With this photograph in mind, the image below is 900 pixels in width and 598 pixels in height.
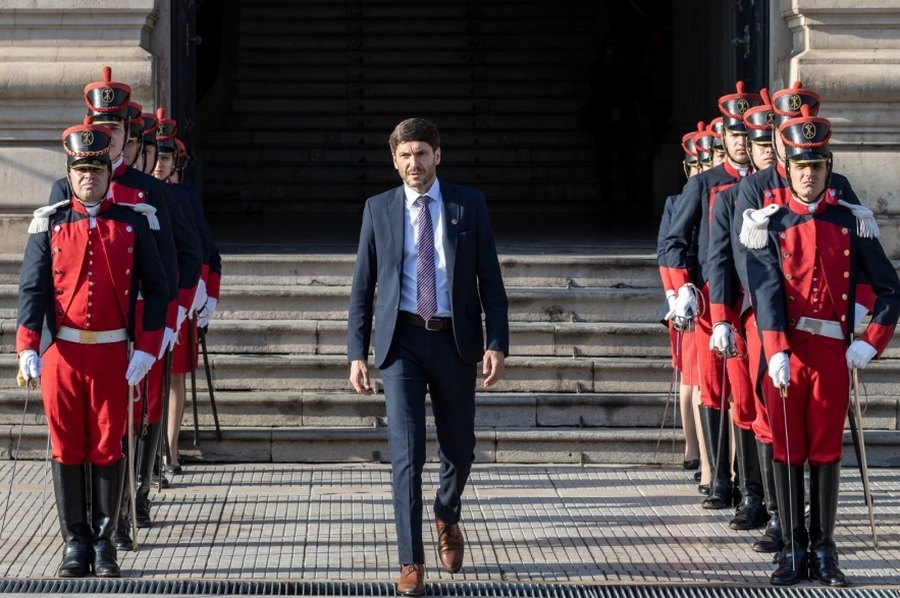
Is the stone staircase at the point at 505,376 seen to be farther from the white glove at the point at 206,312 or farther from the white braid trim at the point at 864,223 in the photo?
the white braid trim at the point at 864,223

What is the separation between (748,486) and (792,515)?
1.11 metres

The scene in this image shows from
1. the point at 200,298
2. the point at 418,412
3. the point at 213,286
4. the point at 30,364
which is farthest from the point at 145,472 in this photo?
the point at 418,412

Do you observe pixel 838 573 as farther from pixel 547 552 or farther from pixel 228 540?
pixel 228 540

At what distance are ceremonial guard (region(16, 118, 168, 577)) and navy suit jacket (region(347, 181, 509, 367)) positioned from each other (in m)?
0.97

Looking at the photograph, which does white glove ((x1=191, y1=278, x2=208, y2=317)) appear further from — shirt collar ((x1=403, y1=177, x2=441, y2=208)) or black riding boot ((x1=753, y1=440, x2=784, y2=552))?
black riding boot ((x1=753, y1=440, x2=784, y2=552))

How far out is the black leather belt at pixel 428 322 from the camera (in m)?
6.90

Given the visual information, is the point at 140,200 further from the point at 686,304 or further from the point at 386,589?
the point at 686,304

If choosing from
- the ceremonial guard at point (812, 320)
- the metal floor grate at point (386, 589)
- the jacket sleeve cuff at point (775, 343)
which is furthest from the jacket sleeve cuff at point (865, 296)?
the metal floor grate at point (386, 589)

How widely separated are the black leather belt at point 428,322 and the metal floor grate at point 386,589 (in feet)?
3.66

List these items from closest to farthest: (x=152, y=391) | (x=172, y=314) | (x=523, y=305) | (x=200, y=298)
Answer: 1. (x=172, y=314)
2. (x=152, y=391)
3. (x=200, y=298)
4. (x=523, y=305)

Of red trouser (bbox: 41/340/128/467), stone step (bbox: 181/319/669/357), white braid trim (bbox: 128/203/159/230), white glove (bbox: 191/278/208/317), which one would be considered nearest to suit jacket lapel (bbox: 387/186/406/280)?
white braid trim (bbox: 128/203/159/230)

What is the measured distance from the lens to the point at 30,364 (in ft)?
22.5

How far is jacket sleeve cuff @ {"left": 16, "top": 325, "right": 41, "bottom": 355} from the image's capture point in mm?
Answer: 6930

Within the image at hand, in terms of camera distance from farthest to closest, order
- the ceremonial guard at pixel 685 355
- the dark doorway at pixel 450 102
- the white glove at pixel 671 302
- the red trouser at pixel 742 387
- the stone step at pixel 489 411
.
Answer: the dark doorway at pixel 450 102 → the stone step at pixel 489 411 → the ceremonial guard at pixel 685 355 → the white glove at pixel 671 302 → the red trouser at pixel 742 387
